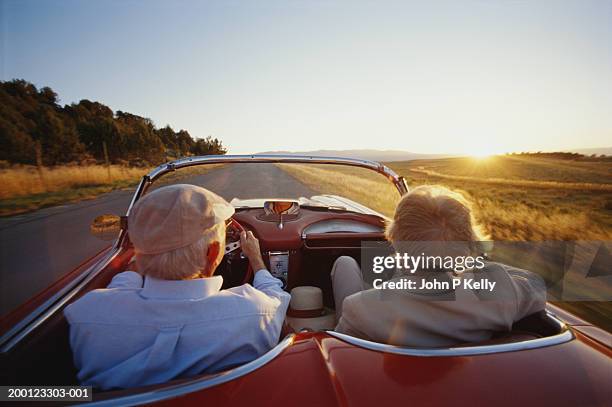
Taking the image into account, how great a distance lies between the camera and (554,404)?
894 millimetres

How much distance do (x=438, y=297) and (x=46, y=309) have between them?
1.64m

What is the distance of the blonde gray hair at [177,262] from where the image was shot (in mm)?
1312

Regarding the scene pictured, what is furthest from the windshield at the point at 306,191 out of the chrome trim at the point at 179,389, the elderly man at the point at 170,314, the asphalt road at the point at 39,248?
the chrome trim at the point at 179,389

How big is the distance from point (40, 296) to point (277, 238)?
177 centimetres

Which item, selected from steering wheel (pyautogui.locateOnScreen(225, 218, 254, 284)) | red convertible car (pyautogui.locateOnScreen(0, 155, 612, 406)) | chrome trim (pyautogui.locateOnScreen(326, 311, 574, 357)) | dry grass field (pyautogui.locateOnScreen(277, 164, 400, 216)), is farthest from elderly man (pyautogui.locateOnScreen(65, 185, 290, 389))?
dry grass field (pyautogui.locateOnScreen(277, 164, 400, 216))

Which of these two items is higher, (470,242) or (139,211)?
(139,211)

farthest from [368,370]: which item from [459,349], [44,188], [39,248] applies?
[44,188]

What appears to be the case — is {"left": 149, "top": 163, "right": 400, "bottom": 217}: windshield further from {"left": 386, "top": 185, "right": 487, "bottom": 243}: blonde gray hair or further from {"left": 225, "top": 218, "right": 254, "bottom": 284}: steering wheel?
{"left": 386, "top": 185, "right": 487, "bottom": 243}: blonde gray hair

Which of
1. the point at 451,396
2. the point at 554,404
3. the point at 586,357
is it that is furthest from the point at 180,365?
the point at 586,357

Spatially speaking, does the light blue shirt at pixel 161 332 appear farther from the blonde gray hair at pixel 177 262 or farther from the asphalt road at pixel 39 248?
the asphalt road at pixel 39 248

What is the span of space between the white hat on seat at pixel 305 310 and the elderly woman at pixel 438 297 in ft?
2.80

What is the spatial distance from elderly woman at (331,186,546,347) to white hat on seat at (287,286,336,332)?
85cm

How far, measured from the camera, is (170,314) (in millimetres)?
1236

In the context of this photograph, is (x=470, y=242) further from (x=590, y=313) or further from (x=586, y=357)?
(x=590, y=313)
